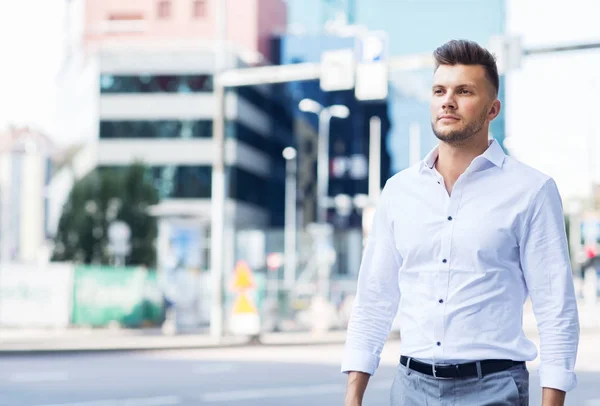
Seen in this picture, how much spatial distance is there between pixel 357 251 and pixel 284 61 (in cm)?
1419

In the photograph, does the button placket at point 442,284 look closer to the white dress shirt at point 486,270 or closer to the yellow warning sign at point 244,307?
the white dress shirt at point 486,270

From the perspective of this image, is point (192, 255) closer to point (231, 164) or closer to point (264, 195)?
point (231, 164)

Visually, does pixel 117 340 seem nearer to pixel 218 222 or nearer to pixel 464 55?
pixel 218 222

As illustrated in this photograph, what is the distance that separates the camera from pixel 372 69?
20.4 metres

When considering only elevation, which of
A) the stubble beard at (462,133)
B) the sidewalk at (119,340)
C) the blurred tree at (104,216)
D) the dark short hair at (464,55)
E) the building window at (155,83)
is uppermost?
the building window at (155,83)

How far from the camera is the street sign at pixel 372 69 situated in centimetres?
2027

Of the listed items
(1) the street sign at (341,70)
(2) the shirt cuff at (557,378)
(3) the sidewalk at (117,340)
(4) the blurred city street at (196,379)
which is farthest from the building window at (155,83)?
(2) the shirt cuff at (557,378)

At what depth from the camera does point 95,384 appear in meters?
14.7

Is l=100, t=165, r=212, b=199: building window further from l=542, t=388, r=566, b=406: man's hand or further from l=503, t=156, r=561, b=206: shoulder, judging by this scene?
l=542, t=388, r=566, b=406: man's hand

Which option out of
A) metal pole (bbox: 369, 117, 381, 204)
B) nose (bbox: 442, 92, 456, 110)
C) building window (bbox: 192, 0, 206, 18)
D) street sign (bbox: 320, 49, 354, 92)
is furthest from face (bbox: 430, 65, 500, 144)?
building window (bbox: 192, 0, 206, 18)

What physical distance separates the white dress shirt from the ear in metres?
0.10

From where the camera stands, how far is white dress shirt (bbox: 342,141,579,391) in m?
3.21

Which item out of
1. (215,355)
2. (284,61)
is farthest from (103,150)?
(215,355)

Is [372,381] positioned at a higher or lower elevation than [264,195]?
lower
